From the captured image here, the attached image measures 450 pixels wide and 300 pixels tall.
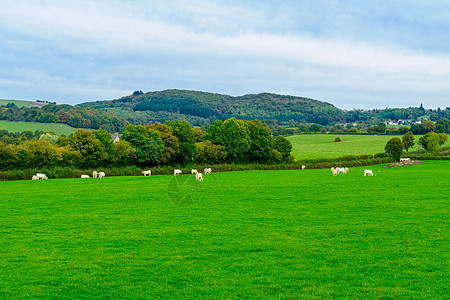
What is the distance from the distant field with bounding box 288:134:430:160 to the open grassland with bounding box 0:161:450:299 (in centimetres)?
7115

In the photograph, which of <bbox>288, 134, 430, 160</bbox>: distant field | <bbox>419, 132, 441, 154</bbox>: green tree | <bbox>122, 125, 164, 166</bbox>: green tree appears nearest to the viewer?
<bbox>122, 125, 164, 166</bbox>: green tree

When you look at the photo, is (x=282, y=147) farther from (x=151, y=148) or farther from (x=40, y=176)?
(x=40, y=176)

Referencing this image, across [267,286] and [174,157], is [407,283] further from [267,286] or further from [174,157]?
[174,157]

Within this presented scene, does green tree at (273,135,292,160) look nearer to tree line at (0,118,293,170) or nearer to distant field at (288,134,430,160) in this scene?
tree line at (0,118,293,170)

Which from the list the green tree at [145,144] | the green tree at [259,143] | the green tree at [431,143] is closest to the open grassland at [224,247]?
the green tree at [145,144]

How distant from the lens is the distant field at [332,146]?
102m

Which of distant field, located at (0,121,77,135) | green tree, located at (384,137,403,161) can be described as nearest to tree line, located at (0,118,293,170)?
green tree, located at (384,137,403,161)

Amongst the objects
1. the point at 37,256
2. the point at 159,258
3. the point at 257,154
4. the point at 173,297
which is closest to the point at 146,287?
the point at 173,297

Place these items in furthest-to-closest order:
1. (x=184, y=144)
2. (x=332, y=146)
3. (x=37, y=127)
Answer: (x=37, y=127) → (x=332, y=146) → (x=184, y=144)

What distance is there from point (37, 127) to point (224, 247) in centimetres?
14308

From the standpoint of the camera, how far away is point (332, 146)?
124 m

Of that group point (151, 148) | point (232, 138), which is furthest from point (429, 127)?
point (151, 148)

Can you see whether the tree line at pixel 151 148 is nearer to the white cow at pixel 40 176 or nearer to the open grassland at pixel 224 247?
the white cow at pixel 40 176

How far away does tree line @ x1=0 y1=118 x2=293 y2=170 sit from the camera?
50.2 metres
